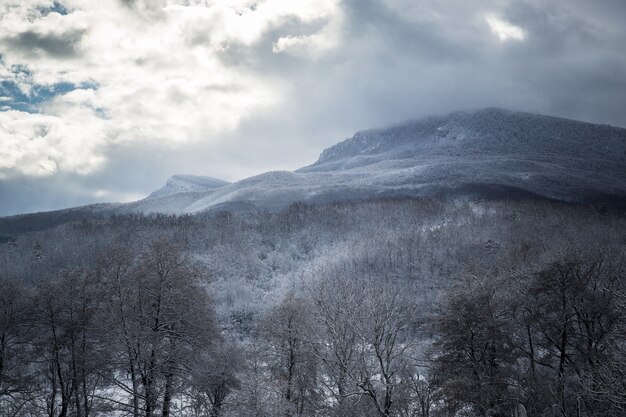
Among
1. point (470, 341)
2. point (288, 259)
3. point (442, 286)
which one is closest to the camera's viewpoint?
point (470, 341)

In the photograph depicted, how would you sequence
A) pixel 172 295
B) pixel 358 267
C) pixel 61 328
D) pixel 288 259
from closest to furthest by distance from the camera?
1. pixel 172 295
2. pixel 61 328
3. pixel 358 267
4. pixel 288 259

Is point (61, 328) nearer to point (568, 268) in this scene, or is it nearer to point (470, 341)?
point (470, 341)

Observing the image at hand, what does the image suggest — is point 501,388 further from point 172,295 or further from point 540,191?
point 540,191

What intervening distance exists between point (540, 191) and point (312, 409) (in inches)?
5794

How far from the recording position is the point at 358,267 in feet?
224

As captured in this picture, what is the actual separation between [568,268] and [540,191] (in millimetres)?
137923

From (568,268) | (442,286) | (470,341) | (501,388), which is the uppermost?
(568,268)

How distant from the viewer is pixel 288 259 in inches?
3231

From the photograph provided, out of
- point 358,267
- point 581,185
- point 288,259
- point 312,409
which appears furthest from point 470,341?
point 581,185

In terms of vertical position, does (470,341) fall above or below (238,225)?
below

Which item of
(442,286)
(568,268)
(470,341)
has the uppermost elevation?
(568,268)

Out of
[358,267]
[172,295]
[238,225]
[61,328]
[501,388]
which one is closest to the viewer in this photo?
[501,388]

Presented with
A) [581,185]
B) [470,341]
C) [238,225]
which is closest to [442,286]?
[470,341]

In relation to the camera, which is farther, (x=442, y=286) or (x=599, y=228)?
(x=599, y=228)
